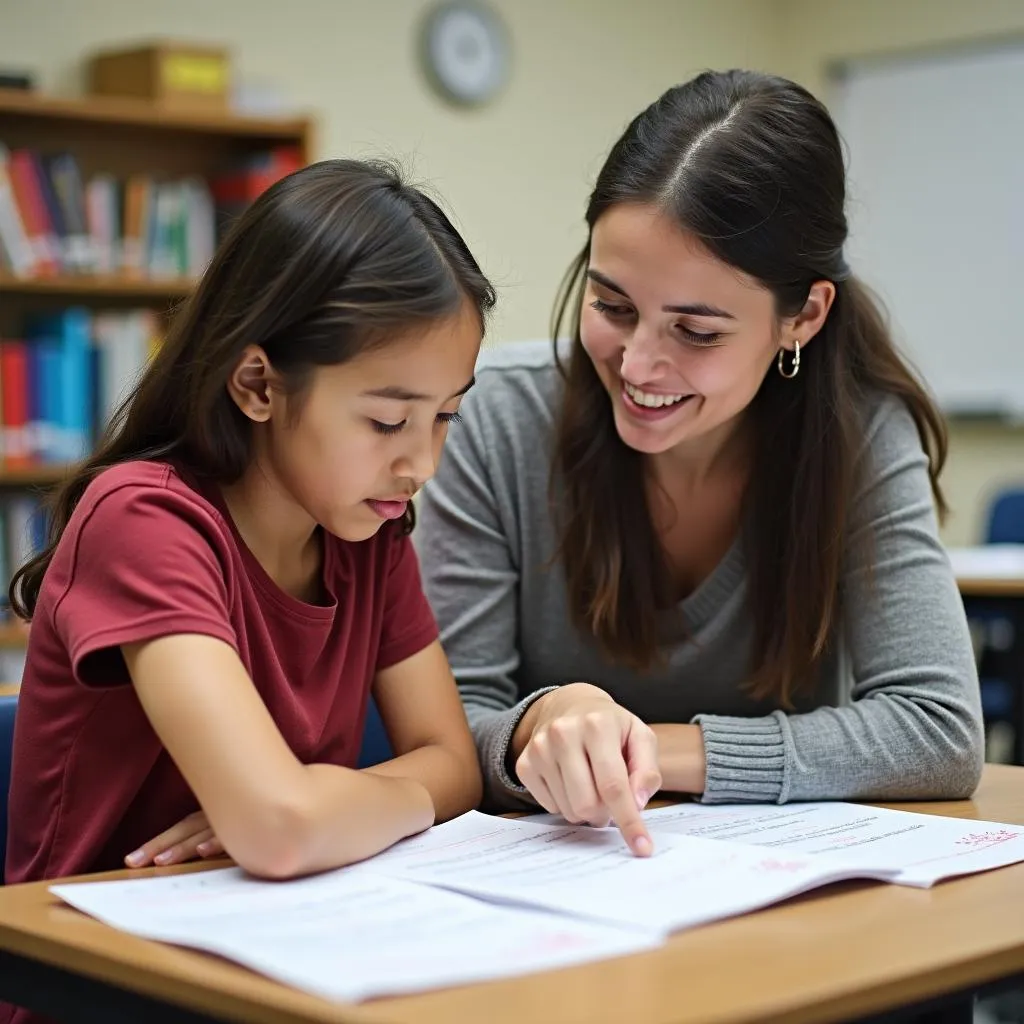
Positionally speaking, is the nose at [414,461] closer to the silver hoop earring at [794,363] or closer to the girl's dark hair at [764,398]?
the girl's dark hair at [764,398]

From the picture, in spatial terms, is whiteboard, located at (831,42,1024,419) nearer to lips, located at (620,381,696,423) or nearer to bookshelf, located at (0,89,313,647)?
bookshelf, located at (0,89,313,647)

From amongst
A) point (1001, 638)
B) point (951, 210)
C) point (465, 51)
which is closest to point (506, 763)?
point (1001, 638)

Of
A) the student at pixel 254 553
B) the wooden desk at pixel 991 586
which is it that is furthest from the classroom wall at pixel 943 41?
the student at pixel 254 553

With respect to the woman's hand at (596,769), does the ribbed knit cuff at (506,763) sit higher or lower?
lower

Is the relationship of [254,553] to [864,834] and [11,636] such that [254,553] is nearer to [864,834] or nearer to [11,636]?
[864,834]

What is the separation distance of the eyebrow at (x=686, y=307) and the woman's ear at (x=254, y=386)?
403 mm

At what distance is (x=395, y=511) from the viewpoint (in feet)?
A: 4.44

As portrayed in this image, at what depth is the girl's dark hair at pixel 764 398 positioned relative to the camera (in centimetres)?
159

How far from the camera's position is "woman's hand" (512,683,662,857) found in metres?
1.20

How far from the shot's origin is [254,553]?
1.38m

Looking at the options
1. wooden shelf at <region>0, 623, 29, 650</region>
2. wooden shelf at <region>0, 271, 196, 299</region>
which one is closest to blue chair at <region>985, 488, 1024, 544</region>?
wooden shelf at <region>0, 271, 196, 299</region>

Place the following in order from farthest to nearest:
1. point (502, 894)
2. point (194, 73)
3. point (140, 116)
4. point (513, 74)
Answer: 1. point (513, 74)
2. point (194, 73)
3. point (140, 116)
4. point (502, 894)

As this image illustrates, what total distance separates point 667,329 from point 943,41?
4.64 m

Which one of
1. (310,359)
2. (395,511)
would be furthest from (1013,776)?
(310,359)
